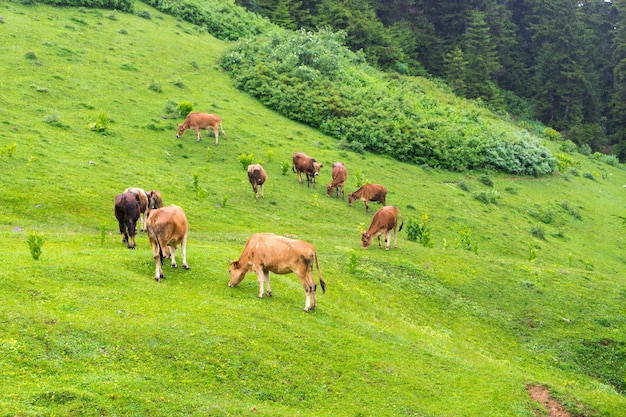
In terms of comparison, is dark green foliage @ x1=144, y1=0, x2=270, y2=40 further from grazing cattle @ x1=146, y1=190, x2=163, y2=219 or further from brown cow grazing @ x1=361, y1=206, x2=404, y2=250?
grazing cattle @ x1=146, y1=190, x2=163, y2=219

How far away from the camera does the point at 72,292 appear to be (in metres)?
14.6

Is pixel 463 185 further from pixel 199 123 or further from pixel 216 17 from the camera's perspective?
pixel 216 17

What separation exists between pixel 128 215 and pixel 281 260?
21.1 feet

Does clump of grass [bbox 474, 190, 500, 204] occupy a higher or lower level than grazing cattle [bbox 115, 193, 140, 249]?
higher

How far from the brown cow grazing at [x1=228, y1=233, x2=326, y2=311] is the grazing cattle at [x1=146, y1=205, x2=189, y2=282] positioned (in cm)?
190

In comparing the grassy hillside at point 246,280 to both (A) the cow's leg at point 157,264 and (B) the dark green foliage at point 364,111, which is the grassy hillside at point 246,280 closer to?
(A) the cow's leg at point 157,264

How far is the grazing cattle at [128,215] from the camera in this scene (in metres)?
20.1

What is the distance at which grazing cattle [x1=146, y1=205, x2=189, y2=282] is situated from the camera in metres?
17.2

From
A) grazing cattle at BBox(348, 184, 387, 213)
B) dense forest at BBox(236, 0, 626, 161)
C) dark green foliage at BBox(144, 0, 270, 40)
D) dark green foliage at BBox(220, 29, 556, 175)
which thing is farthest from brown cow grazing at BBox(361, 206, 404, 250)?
dense forest at BBox(236, 0, 626, 161)

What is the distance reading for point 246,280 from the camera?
1859 cm

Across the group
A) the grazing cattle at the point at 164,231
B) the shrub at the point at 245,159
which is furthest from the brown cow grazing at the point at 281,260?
the shrub at the point at 245,159

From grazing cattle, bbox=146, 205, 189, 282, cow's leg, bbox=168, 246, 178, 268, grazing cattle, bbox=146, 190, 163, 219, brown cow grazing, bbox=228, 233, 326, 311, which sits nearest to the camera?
brown cow grazing, bbox=228, 233, 326, 311

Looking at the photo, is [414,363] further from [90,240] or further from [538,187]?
[538,187]

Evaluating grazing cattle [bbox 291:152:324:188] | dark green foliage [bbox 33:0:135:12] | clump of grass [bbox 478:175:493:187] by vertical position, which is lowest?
grazing cattle [bbox 291:152:324:188]
